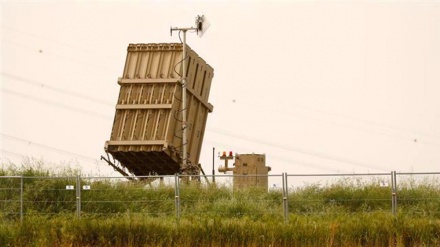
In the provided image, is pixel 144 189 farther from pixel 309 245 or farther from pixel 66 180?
pixel 309 245

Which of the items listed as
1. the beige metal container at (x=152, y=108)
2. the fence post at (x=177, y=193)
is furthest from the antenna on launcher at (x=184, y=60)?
the fence post at (x=177, y=193)

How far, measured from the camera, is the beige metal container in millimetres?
30094

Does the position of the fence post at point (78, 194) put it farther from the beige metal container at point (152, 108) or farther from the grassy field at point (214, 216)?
the beige metal container at point (152, 108)

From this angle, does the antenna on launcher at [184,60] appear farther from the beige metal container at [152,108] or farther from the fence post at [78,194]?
the fence post at [78,194]

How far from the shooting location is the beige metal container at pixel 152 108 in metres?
30.1

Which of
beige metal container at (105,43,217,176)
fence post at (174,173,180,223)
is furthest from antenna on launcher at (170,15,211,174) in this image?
fence post at (174,173,180,223)

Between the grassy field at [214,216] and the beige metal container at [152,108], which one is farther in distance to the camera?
the beige metal container at [152,108]

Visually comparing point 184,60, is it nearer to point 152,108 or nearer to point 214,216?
point 152,108

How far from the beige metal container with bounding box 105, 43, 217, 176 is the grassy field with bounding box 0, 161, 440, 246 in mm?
1130

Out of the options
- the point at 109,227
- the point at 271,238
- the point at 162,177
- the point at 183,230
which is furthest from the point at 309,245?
the point at 162,177

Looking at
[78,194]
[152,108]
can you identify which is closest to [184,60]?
[152,108]

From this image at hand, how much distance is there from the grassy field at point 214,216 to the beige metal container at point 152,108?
1.13 meters

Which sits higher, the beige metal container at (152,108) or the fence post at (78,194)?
the beige metal container at (152,108)

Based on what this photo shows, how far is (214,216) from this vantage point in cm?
2525
